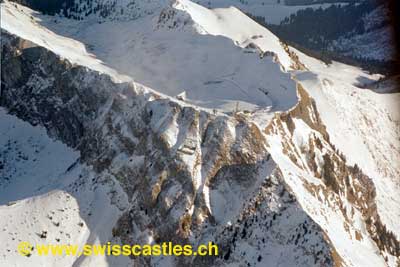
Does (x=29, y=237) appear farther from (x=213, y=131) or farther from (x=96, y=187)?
(x=213, y=131)

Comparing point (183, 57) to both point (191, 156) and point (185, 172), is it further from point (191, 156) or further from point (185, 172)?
point (185, 172)

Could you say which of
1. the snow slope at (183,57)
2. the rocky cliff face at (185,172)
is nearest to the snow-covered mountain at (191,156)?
the rocky cliff face at (185,172)

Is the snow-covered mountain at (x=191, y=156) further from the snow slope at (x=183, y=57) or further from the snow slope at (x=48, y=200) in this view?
the snow slope at (x=183, y=57)

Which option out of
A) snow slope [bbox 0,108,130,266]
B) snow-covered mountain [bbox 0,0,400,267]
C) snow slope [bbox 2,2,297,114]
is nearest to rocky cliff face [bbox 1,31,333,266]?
snow-covered mountain [bbox 0,0,400,267]

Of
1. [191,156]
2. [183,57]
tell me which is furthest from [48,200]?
[183,57]

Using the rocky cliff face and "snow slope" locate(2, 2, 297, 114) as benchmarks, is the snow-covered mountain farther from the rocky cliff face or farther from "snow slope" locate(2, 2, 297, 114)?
"snow slope" locate(2, 2, 297, 114)

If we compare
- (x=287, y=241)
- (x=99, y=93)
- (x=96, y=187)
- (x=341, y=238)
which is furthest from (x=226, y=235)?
(x=99, y=93)

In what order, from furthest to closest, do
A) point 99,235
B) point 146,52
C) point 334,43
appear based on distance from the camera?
point 334,43
point 146,52
point 99,235
